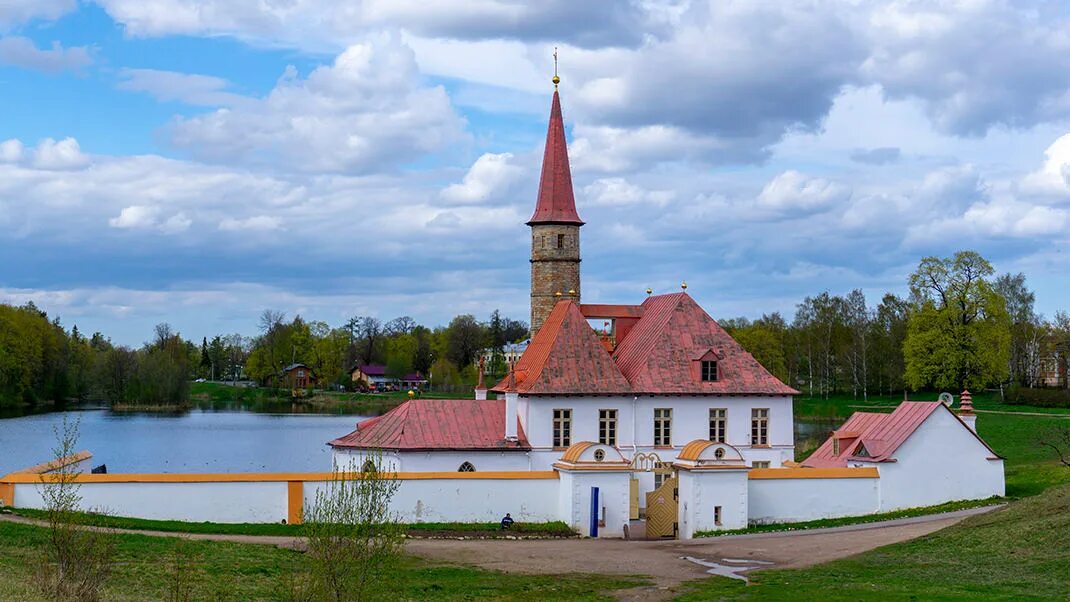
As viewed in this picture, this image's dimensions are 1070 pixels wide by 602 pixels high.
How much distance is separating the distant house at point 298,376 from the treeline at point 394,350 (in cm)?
80

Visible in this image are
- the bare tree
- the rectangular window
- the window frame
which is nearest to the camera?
the bare tree

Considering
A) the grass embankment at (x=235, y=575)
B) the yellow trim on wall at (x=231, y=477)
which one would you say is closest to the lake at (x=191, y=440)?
the yellow trim on wall at (x=231, y=477)

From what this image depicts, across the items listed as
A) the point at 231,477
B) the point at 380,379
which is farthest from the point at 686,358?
the point at 380,379

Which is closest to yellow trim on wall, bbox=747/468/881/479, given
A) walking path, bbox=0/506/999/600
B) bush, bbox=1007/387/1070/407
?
walking path, bbox=0/506/999/600

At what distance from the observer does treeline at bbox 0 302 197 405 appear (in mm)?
93438

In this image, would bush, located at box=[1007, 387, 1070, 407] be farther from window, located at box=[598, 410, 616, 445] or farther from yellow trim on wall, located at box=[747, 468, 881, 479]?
window, located at box=[598, 410, 616, 445]

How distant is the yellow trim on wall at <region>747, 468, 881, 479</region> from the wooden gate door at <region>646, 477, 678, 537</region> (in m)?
2.06

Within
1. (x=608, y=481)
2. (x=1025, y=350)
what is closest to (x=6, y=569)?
(x=608, y=481)

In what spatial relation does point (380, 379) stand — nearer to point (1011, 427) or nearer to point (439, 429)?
point (1011, 427)

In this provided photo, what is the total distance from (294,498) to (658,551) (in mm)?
8766

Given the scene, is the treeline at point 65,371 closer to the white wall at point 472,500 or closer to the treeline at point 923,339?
the treeline at point 923,339

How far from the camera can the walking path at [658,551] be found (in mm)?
23000

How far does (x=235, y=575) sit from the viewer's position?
782 inches

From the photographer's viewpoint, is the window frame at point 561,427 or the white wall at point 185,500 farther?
the window frame at point 561,427
